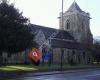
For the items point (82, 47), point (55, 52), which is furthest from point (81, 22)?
point (55, 52)

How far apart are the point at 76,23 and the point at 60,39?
12365 millimetres

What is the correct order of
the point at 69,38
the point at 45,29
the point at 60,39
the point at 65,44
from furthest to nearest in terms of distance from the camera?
the point at 69,38, the point at 65,44, the point at 45,29, the point at 60,39

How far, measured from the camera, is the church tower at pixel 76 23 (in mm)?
82287

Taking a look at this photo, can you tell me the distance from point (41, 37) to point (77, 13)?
1915 cm

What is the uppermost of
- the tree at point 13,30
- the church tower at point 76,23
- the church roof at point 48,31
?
the church tower at point 76,23

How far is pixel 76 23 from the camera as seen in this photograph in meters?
82.6

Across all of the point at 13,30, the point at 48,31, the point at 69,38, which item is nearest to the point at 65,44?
the point at 48,31

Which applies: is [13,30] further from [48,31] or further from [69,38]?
[69,38]

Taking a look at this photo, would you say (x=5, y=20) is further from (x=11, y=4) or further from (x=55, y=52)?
(x=55, y=52)

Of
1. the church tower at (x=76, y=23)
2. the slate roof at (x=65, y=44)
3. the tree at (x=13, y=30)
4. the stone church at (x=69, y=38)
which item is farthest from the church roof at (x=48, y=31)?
the tree at (x=13, y=30)

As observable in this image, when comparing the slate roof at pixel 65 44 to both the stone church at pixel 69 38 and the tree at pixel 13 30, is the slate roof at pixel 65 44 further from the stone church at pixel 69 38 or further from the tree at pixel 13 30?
the tree at pixel 13 30

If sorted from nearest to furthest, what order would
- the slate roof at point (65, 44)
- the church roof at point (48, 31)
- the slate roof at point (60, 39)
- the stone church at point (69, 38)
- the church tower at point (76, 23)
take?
the stone church at point (69, 38) < the slate roof at point (65, 44) < the slate roof at point (60, 39) < the church roof at point (48, 31) < the church tower at point (76, 23)

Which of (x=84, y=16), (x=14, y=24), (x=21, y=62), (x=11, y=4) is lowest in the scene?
(x=21, y=62)

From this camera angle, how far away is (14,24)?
118 feet
